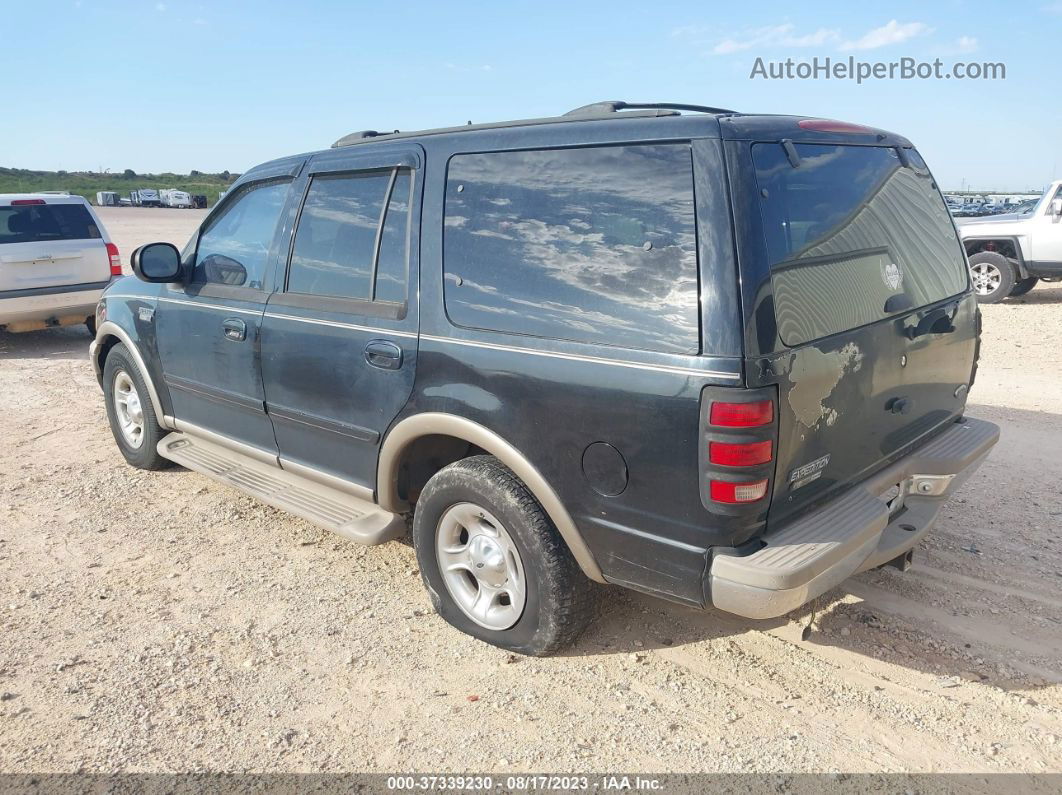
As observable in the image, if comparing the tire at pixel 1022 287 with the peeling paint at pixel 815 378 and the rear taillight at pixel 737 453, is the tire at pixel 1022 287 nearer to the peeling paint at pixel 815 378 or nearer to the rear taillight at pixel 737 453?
the peeling paint at pixel 815 378

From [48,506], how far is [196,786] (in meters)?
2.98

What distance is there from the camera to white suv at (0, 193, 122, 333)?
8930mm

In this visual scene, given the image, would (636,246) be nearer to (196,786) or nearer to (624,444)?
(624,444)

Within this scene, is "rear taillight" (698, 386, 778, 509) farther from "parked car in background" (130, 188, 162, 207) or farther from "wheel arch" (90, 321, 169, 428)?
"parked car in background" (130, 188, 162, 207)

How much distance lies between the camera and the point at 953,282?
11.7 ft

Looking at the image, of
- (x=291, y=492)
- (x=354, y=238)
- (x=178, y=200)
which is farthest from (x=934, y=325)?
(x=178, y=200)

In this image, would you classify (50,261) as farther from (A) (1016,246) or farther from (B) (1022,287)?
(B) (1022,287)

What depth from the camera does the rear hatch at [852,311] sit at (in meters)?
2.54

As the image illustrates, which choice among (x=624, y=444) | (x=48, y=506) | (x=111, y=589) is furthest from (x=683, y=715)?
(x=48, y=506)

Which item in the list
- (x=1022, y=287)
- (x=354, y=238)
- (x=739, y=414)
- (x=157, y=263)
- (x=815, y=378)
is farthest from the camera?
Result: (x=1022, y=287)

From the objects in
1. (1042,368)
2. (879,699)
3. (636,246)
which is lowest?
(1042,368)

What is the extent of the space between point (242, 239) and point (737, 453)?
3012 millimetres

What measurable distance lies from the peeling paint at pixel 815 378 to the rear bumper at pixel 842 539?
0.36 metres

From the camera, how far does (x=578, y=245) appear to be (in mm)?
2768
